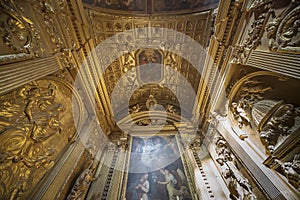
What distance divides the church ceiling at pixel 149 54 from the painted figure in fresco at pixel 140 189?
4.19 m

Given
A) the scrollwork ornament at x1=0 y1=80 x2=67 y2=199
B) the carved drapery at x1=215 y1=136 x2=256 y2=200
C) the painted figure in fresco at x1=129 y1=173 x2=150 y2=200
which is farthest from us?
the painted figure in fresco at x1=129 y1=173 x2=150 y2=200

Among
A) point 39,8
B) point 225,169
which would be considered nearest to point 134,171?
point 225,169

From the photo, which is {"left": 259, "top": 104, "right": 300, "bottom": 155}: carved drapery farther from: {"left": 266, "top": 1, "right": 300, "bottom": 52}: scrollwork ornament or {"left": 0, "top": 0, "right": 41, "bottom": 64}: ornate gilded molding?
{"left": 0, "top": 0, "right": 41, "bottom": 64}: ornate gilded molding

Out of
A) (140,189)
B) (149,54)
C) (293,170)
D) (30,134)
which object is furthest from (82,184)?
(149,54)

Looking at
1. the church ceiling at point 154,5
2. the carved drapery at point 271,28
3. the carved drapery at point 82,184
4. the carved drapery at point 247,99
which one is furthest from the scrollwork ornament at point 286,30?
the carved drapery at point 82,184

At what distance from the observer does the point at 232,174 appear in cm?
426

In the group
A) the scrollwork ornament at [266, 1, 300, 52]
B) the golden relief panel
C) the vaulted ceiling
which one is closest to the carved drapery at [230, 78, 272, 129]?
the scrollwork ornament at [266, 1, 300, 52]

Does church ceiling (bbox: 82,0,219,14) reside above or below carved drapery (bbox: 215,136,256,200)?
above

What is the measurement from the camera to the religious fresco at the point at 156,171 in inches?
180

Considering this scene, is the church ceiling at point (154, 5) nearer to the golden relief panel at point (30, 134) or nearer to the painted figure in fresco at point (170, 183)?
the golden relief panel at point (30, 134)

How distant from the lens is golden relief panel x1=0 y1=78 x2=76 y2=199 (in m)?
2.53

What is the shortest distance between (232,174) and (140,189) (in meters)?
3.01

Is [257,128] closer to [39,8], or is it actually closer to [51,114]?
[51,114]

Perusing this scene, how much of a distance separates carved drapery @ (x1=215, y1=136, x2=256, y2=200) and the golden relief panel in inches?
199
